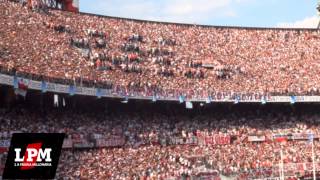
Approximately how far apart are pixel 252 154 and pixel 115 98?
1198 cm

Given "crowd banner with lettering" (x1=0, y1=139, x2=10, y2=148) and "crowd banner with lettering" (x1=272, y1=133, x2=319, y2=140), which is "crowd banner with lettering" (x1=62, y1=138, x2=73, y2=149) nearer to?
"crowd banner with lettering" (x1=0, y1=139, x2=10, y2=148)

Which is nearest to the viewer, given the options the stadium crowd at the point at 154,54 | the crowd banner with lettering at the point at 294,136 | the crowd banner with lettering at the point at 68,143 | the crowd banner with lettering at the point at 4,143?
the crowd banner with lettering at the point at 4,143

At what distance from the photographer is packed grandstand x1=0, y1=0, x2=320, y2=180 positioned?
39781 millimetres

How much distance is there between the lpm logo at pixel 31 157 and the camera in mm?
9359

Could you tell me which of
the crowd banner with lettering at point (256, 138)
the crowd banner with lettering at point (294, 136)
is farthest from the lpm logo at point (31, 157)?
the crowd banner with lettering at point (294, 136)

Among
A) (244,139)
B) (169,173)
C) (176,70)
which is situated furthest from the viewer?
(176,70)

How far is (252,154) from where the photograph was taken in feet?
150

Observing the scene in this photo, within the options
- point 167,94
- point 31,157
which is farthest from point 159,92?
point 31,157

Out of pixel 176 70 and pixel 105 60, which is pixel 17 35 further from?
pixel 176 70

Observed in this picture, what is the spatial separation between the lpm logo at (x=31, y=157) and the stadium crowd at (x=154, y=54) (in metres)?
29.0

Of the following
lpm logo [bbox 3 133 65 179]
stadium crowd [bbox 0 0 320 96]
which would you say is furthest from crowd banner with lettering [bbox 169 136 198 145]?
lpm logo [bbox 3 133 65 179]

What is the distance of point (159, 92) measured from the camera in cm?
4719

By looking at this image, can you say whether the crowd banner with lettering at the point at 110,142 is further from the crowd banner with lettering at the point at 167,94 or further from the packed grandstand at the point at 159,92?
the crowd banner with lettering at the point at 167,94

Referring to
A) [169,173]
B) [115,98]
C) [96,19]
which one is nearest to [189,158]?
[169,173]
